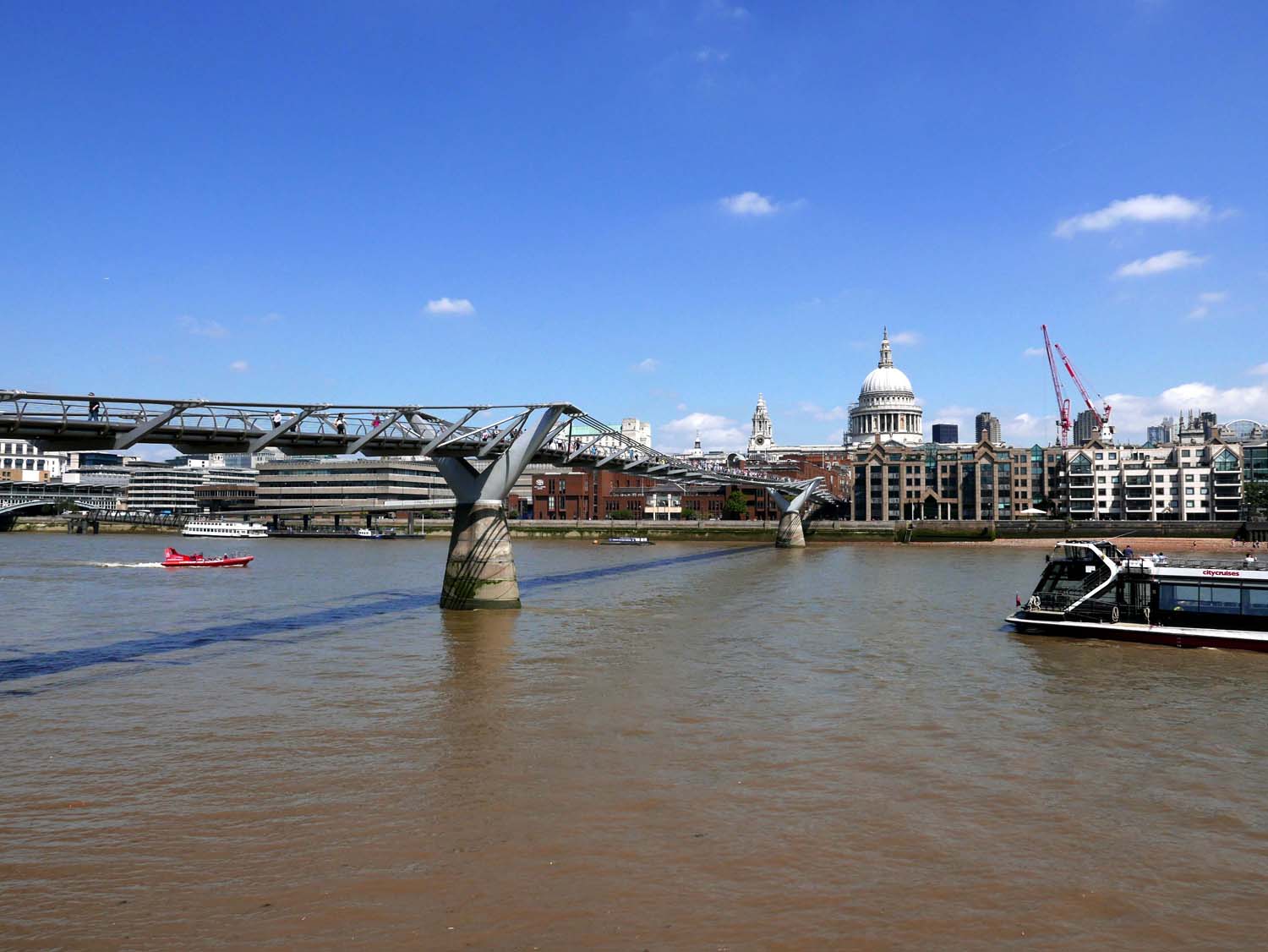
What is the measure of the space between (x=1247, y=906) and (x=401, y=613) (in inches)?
1281

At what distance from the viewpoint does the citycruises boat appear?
30469 mm

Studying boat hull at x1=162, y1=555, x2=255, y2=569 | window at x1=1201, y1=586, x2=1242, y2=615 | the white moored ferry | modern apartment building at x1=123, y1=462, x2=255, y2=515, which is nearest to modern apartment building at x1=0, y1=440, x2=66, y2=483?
modern apartment building at x1=123, y1=462, x2=255, y2=515

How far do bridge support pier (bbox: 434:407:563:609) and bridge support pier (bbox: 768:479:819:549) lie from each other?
218 feet

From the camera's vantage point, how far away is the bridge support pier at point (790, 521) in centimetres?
10469

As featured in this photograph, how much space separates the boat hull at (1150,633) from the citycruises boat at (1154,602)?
24mm

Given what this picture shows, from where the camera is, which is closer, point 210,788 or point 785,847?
point 785,847

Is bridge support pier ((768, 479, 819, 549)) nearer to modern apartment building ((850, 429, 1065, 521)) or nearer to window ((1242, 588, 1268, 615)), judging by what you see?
modern apartment building ((850, 429, 1065, 521))

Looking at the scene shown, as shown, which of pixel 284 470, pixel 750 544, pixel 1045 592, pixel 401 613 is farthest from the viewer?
pixel 284 470

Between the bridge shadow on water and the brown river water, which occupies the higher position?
the bridge shadow on water

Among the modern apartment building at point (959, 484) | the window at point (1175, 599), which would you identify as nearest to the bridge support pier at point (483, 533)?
the window at point (1175, 599)

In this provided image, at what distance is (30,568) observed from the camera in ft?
219

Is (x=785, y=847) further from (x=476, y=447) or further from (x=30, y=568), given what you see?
(x=30, y=568)

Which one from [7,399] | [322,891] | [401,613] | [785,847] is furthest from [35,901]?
[401,613]

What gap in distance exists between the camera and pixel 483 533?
40469mm
